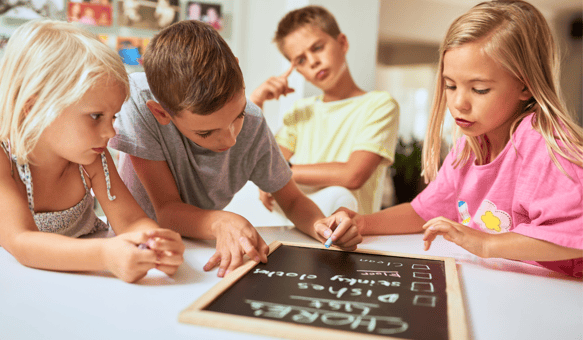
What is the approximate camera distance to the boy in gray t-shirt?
30.1 inches

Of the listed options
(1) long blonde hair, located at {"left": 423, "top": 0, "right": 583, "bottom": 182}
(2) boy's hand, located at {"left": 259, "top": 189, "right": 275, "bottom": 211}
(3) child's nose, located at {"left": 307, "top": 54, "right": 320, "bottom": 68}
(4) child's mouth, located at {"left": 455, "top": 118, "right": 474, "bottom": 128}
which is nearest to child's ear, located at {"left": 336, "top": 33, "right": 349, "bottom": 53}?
(3) child's nose, located at {"left": 307, "top": 54, "right": 320, "bottom": 68}

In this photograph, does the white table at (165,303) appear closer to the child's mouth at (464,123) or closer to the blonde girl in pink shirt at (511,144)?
the blonde girl in pink shirt at (511,144)

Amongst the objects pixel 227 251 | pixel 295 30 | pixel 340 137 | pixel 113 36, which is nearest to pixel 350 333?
pixel 227 251

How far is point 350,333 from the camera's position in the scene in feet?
1.39

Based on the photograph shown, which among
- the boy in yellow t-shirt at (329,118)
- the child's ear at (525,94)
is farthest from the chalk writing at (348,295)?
the boy in yellow t-shirt at (329,118)

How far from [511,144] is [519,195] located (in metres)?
0.10

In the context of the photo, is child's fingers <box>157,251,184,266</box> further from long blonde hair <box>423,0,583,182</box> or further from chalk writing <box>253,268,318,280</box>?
long blonde hair <box>423,0,583,182</box>

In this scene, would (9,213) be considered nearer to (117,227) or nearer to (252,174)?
(117,227)

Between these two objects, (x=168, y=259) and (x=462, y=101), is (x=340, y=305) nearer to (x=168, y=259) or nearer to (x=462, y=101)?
(x=168, y=259)

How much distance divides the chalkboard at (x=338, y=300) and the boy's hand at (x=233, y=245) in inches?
1.0

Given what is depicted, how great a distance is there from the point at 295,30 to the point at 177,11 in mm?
1073

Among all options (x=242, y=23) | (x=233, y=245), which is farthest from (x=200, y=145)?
(x=242, y=23)

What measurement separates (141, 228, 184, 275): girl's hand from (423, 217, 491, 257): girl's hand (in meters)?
0.38

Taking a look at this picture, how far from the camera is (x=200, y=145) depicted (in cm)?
95
